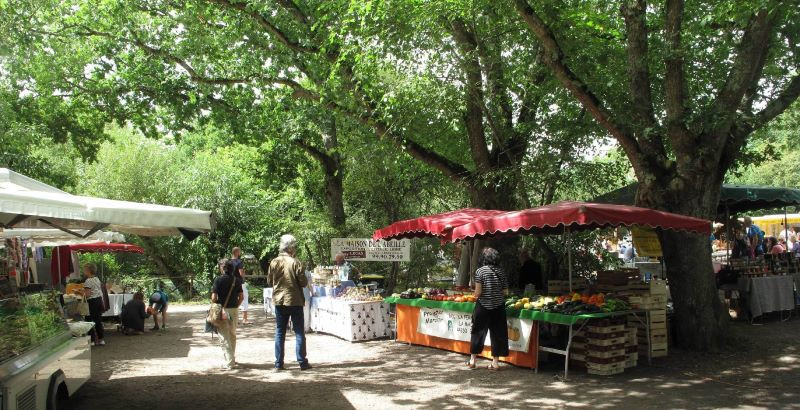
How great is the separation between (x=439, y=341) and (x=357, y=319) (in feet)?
5.71

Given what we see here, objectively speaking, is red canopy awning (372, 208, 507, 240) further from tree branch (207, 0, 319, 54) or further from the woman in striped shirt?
tree branch (207, 0, 319, 54)

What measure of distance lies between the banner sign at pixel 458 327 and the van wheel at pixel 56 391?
5237 mm

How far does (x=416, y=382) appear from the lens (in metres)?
8.03

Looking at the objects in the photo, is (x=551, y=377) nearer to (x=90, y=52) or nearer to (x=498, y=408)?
(x=498, y=408)

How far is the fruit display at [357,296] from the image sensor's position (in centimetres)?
1181

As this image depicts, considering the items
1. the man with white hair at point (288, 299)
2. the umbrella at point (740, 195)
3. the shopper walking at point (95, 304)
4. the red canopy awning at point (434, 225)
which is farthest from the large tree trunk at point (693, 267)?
the shopper walking at point (95, 304)

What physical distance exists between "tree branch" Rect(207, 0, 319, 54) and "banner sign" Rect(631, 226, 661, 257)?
729 cm

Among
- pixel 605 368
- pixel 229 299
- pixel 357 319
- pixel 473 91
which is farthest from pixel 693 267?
pixel 229 299

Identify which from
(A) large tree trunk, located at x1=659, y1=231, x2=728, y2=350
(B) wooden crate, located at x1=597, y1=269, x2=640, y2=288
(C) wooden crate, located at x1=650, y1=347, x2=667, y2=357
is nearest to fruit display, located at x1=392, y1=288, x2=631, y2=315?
(B) wooden crate, located at x1=597, y1=269, x2=640, y2=288

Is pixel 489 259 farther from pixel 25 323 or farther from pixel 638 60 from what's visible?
pixel 25 323

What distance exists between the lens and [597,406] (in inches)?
264

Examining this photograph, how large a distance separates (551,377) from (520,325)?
81 cm

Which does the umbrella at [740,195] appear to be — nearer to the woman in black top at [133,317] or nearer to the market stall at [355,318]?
the market stall at [355,318]

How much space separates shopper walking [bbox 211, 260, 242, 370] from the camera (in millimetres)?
8977
